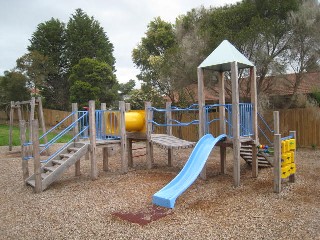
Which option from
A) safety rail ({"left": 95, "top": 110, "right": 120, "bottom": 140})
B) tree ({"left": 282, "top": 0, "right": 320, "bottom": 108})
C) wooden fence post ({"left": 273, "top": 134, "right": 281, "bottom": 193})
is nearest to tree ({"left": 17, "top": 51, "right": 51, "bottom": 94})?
safety rail ({"left": 95, "top": 110, "right": 120, "bottom": 140})

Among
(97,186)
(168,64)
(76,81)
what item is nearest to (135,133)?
(97,186)

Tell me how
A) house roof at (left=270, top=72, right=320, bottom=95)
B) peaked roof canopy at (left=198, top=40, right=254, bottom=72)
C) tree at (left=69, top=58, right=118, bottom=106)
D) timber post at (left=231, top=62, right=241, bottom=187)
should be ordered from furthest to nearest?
tree at (left=69, top=58, right=118, bottom=106)
house roof at (left=270, top=72, right=320, bottom=95)
peaked roof canopy at (left=198, top=40, right=254, bottom=72)
timber post at (left=231, top=62, right=241, bottom=187)

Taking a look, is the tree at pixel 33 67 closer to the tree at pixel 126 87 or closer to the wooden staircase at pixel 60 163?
the tree at pixel 126 87

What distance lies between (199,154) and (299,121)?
9084 mm

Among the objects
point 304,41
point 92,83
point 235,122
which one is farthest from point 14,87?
point 235,122

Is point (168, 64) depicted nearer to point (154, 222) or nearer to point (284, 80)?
point (284, 80)

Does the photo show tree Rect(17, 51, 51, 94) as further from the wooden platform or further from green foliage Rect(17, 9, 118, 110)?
the wooden platform

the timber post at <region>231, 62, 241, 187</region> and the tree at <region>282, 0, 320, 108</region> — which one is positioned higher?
the tree at <region>282, 0, 320, 108</region>

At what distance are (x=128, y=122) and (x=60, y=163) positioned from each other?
8.24 feet

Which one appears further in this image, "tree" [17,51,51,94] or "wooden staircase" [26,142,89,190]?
"tree" [17,51,51,94]

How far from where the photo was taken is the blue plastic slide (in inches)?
236

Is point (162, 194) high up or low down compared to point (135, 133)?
down

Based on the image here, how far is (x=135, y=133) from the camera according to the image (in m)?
9.96

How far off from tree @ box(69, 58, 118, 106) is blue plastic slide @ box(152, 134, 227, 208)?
72.1 feet
